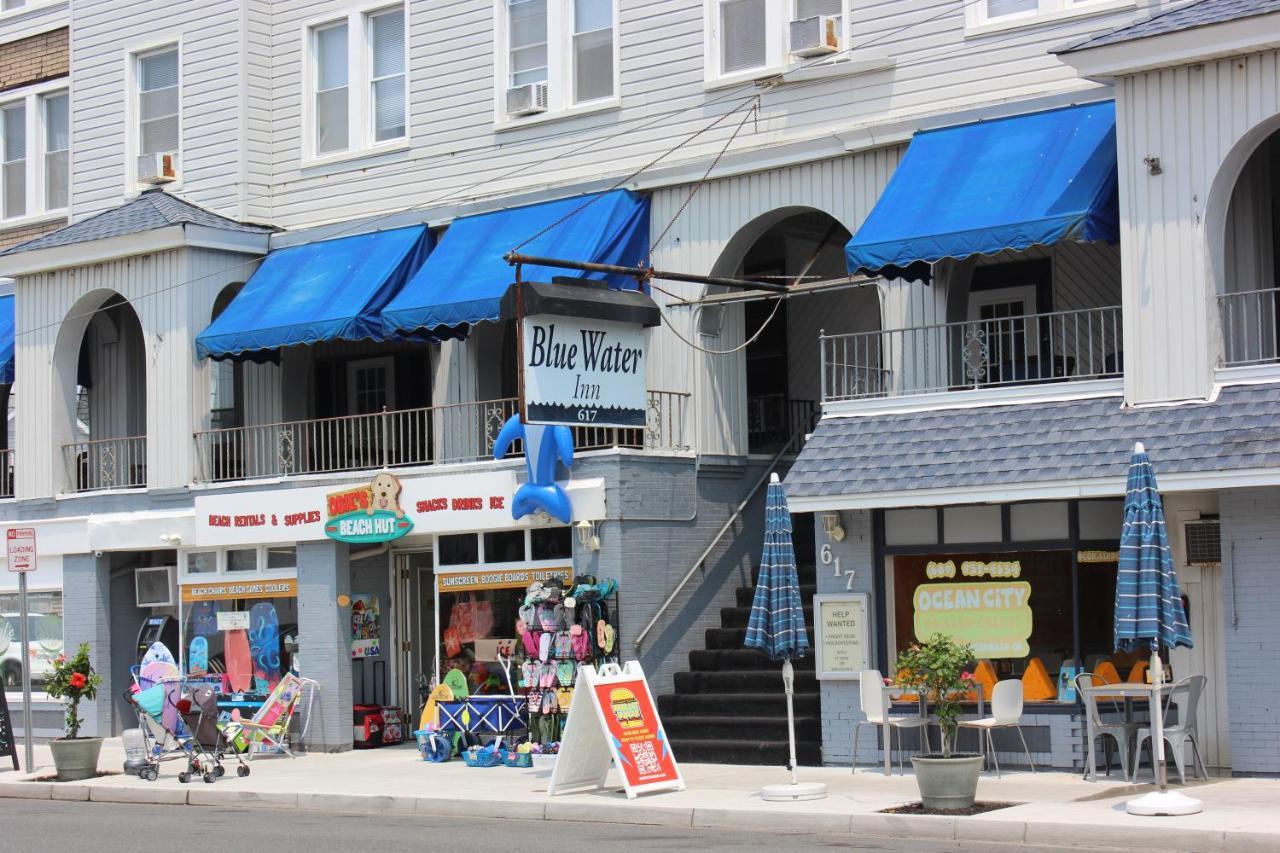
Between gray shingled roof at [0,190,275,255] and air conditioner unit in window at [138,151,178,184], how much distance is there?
0.66ft

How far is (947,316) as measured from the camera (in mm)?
19281

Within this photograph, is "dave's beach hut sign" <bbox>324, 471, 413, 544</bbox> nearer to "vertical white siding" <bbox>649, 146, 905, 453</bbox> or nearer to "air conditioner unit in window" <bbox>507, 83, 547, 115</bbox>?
"vertical white siding" <bbox>649, 146, 905, 453</bbox>

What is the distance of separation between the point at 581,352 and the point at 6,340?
11.9 meters

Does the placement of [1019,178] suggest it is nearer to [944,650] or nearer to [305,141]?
[944,650]

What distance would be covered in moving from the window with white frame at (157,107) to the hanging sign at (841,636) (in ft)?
40.5

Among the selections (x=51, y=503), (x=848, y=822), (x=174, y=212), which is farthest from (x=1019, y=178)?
(x=51, y=503)

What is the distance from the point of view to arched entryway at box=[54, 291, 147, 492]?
25.8 metres

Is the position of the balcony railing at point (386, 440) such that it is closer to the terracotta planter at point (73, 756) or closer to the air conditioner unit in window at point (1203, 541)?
the terracotta planter at point (73, 756)

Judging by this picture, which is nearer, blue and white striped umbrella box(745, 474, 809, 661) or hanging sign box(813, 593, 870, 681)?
blue and white striped umbrella box(745, 474, 809, 661)

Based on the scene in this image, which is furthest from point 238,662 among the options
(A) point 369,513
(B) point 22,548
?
(B) point 22,548

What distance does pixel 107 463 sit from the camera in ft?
86.1

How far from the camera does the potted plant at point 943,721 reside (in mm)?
14453

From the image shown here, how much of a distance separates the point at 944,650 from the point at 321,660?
9839 millimetres

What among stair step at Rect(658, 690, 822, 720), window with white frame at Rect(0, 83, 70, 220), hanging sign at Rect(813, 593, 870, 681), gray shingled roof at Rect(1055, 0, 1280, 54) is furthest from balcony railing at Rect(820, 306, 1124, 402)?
window with white frame at Rect(0, 83, 70, 220)
